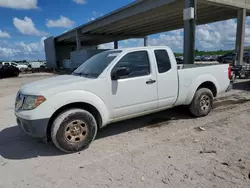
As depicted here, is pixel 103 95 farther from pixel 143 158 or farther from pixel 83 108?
pixel 143 158

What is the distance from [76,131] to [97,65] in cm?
149

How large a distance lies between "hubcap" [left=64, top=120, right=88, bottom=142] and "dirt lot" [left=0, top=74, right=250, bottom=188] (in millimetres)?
291

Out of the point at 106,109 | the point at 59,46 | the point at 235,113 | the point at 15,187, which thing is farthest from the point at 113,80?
the point at 59,46

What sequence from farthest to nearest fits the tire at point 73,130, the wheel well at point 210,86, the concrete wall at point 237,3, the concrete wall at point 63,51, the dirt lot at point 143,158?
the concrete wall at point 63,51
the concrete wall at point 237,3
the wheel well at point 210,86
the tire at point 73,130
the dirt lot at point 143,158

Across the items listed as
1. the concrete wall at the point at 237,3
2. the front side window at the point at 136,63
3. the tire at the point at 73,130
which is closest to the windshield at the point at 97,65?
the front side window at the point at 136,63

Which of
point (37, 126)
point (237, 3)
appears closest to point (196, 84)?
point (37, 126)

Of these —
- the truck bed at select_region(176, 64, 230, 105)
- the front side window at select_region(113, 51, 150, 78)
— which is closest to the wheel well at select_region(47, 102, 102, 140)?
the front side window at select_region(113, 51, 150, 78)

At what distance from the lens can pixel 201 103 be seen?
5.63 metres

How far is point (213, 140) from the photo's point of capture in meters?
4.21

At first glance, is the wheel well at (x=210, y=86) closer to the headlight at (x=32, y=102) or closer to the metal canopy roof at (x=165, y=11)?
the headlight at (x=32, y=102)

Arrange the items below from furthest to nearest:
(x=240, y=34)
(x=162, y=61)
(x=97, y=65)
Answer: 1. (x=240, y=34)
2. (x=162, y=61)
3. (x=97, y=65)

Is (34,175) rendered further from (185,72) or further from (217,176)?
(185,72)

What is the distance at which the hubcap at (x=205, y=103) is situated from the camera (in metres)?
5.63

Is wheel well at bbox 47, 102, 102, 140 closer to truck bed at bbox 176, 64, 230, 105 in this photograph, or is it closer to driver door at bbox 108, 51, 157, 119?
driver door at bbox 108, 51, 157, 119
